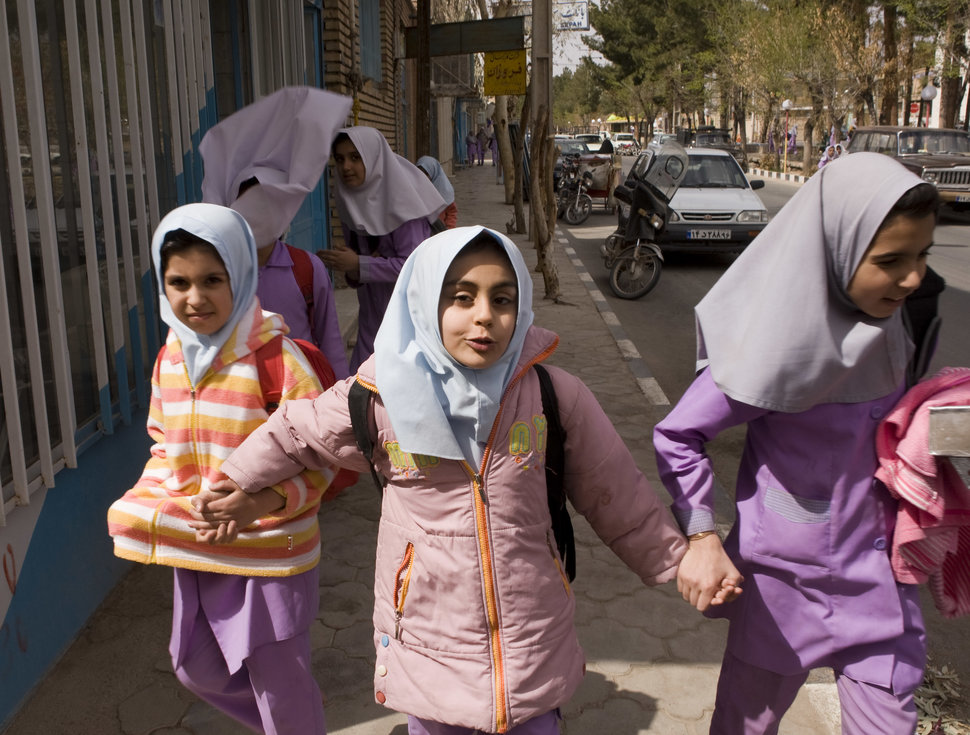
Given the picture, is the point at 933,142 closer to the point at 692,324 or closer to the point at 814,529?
A: the point at 692,324

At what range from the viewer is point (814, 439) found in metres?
1.96

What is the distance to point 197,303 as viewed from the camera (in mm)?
2219

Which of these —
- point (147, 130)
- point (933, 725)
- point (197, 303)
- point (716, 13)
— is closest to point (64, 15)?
point (147, 130)

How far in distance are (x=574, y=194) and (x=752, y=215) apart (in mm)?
6792

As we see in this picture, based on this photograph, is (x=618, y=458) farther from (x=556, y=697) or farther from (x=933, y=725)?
(x=933, y=725)

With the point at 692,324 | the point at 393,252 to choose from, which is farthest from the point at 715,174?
the point at 393,252

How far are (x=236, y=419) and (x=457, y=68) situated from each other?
2195cm

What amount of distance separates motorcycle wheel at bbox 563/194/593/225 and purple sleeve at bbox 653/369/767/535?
17.0 metres

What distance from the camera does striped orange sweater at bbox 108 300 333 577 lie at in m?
2.19

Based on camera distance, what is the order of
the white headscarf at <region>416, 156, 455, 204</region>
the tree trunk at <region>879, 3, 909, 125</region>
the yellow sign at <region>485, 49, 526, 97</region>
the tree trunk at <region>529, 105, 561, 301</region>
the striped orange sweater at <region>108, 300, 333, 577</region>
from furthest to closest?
the tree trunk at <region>879, 3, 909, 125</region>, the yellow sign at <region>485, 49, 526, 97</region>, the tree trunk at <region>529, 105, 561, 301</region>, the white headscarf at <region>416, 156, 455, 204</region>, the striped orange sweater at <region>108, 300, 333, 577</region>

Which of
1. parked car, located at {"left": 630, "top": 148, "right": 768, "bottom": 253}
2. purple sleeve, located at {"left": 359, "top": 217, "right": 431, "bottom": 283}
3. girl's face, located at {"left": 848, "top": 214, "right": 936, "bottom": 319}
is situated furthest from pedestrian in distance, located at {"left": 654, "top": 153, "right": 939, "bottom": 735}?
parked car, located at {"left": 630, "top": 148, "right": 768, "bottom": 253}

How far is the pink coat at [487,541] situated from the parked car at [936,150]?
17426 millimetres

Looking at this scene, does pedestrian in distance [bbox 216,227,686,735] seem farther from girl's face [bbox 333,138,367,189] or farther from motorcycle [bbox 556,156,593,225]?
motorcycle [bbox 556,156,593,225]

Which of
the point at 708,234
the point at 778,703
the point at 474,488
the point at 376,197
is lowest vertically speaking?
the point at 778,703
